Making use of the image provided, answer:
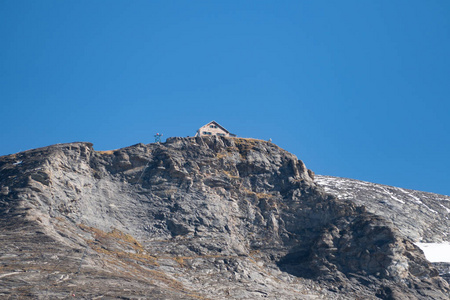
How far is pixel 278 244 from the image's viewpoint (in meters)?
121

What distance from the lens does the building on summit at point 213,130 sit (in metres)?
154

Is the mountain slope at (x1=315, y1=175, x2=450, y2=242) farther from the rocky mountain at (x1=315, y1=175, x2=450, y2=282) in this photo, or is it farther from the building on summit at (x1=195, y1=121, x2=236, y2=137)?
the building on summit at (x1=195, y1=121, x2=236, y2=137)

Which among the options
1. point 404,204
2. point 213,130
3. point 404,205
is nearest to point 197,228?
point 213,130

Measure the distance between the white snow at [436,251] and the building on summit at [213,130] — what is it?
5101 cm

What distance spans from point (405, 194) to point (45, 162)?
97.5m

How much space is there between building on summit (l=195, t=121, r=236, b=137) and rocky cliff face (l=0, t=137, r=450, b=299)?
16.1 meters

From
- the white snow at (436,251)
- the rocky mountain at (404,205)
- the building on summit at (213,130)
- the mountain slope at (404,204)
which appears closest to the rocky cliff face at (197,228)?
the white snow at (436,251)

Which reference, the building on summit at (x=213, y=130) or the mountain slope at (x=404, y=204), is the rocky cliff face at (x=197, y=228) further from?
the mountain slope at (x=404, y=204)

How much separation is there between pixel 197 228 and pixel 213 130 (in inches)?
1635

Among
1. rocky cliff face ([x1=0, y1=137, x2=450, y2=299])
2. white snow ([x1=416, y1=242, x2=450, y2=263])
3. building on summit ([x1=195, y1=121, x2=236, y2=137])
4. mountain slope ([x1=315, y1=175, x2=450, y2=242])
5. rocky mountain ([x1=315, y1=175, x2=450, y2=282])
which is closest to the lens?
rocky cliff face ([x1=0, y1=137, x2=450, y2=299])

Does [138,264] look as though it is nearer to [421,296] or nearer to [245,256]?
[245,256]

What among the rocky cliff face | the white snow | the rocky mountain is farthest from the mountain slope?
the rocky cliff face

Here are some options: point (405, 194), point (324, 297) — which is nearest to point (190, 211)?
point (324, 297)

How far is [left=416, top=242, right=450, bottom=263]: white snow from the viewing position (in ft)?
436
